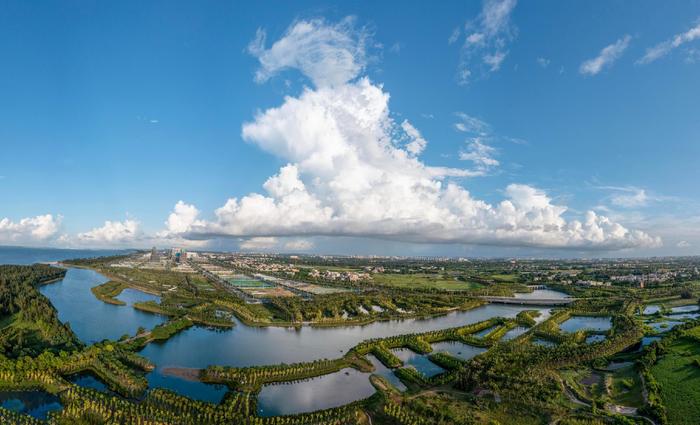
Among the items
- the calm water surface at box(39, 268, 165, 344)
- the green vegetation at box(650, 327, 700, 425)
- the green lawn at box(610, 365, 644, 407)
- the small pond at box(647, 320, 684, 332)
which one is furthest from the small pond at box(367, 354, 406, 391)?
the small pond at box(647, 320, 684, 332)

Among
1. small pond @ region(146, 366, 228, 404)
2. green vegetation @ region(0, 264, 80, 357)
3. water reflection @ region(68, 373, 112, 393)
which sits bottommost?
small pond @ region(146, 366, 228, 404)

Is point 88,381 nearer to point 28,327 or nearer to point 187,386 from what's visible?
point 187,386

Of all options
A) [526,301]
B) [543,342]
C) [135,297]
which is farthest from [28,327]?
[526,301]

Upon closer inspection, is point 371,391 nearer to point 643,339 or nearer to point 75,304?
point 643,339

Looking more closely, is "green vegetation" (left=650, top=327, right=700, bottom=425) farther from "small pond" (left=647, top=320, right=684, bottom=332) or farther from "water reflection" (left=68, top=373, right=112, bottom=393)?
"water reflection" (left=68, top=373, right=112, bottom=393)

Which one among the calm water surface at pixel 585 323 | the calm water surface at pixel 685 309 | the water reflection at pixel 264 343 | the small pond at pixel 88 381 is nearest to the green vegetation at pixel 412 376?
the small pond at pixel 88 381

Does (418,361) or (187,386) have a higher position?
(187,386)

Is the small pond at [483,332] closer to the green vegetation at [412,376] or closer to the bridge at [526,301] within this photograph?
the green vegetation at [412,376]

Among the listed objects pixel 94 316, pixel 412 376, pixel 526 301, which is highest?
pixel 412 376
